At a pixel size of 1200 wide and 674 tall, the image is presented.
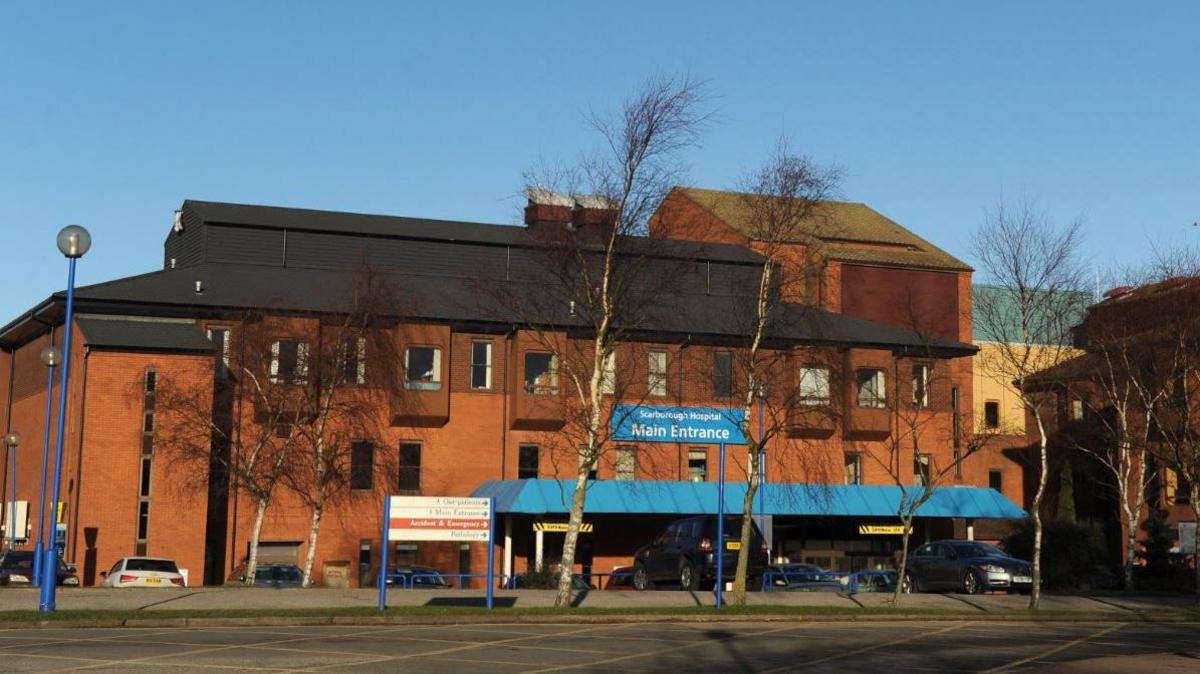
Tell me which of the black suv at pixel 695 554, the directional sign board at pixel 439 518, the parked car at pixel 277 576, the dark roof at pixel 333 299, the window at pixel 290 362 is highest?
the dark roof at pixel 333 299

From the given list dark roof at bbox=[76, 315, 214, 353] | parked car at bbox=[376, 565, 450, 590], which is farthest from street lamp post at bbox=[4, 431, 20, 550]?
parked car at bbox=[376, 565, 450, 590]

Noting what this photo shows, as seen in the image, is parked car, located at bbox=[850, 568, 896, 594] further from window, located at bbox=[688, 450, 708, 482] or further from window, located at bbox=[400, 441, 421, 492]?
window, located at bbox=[400, 441, 421, 492]

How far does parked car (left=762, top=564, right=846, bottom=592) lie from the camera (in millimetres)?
38969

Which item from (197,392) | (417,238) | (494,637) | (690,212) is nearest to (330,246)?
(417,238)

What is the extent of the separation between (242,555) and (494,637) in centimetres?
2940

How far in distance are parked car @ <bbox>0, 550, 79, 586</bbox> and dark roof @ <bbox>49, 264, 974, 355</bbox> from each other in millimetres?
10808

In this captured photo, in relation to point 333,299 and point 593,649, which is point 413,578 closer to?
point 333,299

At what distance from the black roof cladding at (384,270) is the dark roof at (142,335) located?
83 millimetres

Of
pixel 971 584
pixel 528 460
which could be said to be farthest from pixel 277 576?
pixel 971 584

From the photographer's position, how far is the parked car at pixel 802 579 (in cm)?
3897

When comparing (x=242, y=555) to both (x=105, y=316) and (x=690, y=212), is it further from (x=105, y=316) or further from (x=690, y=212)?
(x=690, y=212)

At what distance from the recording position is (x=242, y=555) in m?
48.8

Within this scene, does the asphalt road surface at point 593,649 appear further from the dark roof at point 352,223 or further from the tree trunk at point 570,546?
the dark roof at point 352,223

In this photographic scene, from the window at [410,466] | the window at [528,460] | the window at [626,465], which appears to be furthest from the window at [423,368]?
the window at [626,465]
